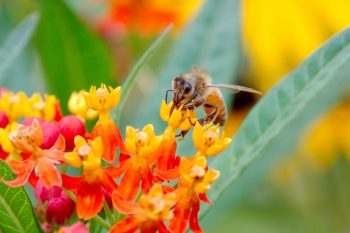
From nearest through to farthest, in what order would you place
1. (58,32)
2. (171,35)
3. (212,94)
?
(212,94) → (58,32) → (171,35)

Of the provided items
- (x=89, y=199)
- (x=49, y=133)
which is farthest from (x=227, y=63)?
(x=89, y=199)

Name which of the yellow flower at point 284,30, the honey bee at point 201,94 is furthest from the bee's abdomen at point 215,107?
the yellow flower at point 284,30

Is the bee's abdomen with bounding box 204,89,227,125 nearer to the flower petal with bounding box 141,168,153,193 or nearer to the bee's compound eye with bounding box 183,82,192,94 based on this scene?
the bee's compound eye with bounding box 183,82,192,94

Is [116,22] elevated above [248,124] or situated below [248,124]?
below

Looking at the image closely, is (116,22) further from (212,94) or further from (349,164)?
(212,94)

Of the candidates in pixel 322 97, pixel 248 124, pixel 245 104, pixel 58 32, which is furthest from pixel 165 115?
pixel 245 104

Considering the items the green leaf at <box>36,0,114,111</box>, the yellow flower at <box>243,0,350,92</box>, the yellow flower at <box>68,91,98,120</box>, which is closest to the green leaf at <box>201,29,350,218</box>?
the yellow flower at <box>68,91,98,120</box>
